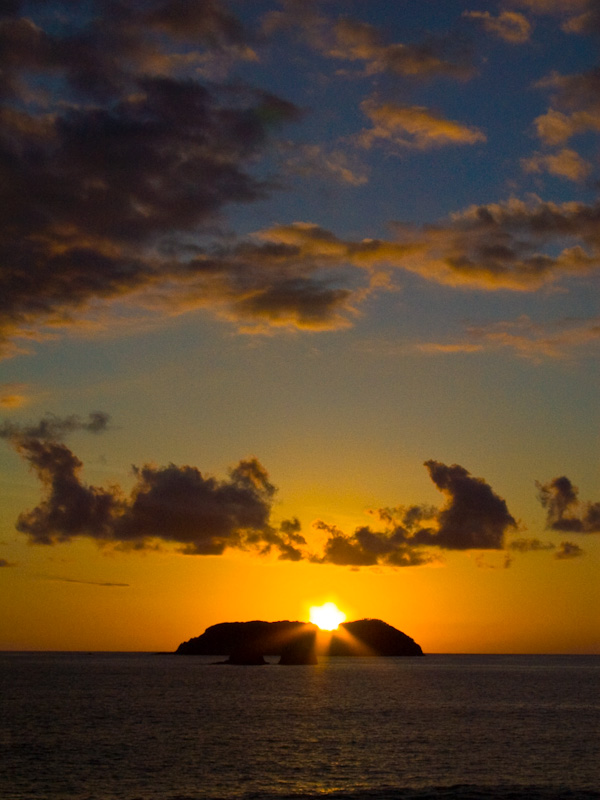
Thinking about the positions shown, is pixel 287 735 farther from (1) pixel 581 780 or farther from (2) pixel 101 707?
(2) pixel 101 707

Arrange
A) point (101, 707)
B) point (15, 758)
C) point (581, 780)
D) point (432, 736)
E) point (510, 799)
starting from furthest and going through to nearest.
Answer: point (101, 707)
point (432, 736)
point (15, 758)
point (581, 780)
point (510, 799)

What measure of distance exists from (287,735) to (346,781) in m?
30.7

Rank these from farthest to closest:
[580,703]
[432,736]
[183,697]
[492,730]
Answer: [183,697]
[580,703]
[492,730]
[432,736]

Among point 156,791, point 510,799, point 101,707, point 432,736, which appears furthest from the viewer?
point 101,707

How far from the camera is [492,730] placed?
98500 millimetres

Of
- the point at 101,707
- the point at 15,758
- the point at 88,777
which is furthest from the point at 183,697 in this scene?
the point at 88,777

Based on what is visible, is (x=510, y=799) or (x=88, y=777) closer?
(x=510, y=799)

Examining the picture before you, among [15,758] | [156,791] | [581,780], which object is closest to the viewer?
[156,791]

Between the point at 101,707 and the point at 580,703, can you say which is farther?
the point at 580,703

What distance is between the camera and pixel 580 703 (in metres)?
144

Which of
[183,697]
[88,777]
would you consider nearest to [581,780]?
[88,777]

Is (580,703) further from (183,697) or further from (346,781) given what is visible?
(346,781)

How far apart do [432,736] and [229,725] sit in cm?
2499

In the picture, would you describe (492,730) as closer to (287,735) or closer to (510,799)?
(287,735)
